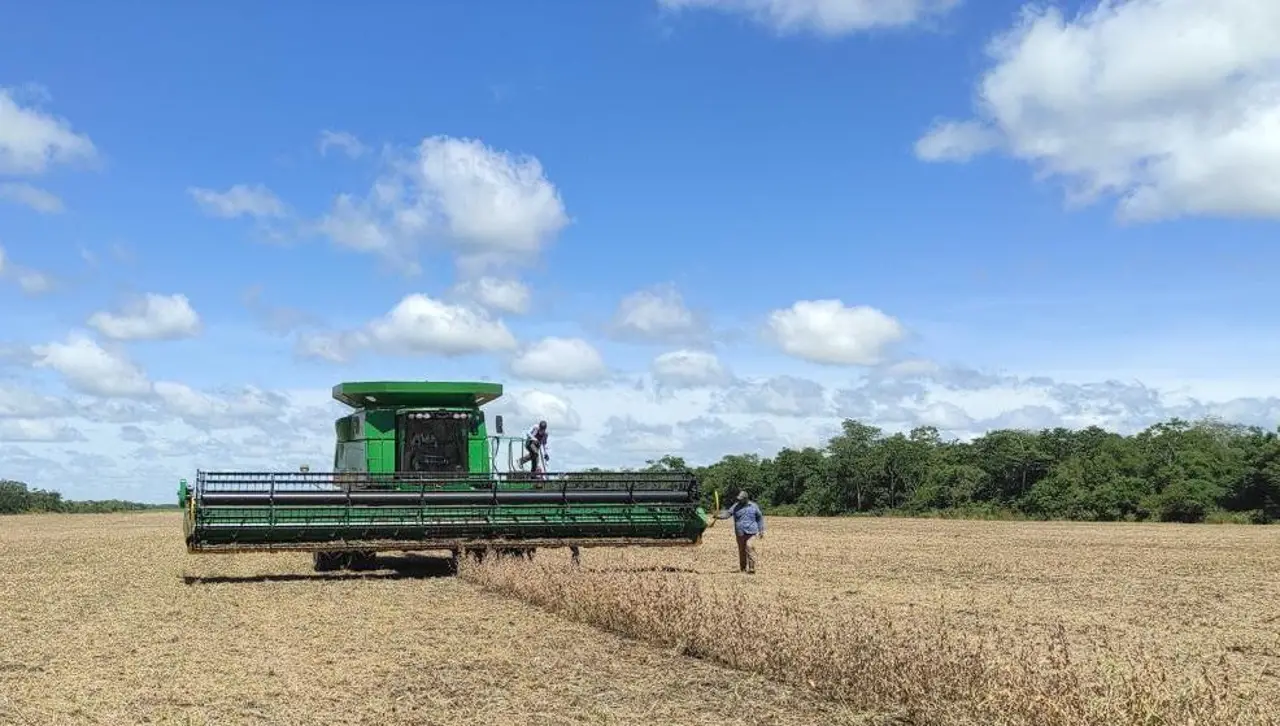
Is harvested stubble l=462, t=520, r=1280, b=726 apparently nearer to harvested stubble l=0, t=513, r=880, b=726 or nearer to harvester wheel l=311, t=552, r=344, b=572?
harvested stubble l=0, t=513, r=880, b=726

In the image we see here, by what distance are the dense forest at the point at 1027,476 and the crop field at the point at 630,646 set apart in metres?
35.7

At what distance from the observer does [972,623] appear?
13.0 m

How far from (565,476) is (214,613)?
6.22 m

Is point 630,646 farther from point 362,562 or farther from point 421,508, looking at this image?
point 362,562

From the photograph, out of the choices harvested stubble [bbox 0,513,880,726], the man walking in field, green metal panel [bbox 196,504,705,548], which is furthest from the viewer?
the man walking in field

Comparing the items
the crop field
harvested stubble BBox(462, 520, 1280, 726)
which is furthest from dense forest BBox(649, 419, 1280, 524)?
the crop field

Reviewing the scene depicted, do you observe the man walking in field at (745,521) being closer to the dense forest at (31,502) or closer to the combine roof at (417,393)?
the combine roof at (417,393)

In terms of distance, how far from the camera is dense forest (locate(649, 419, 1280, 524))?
54.8m

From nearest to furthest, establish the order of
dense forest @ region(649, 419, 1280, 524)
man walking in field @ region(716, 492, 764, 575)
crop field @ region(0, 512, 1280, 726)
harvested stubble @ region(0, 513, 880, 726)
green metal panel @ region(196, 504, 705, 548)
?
crop field @ region(0, 512, 1280, 726), harvested stubble @ region(0, 513, 880, 726), green metal panel @ region(196, 504, 705, 548), man walking in field @ region(716, 492, 764, 575), dense forest @ region(649, 419, 1280, 524)

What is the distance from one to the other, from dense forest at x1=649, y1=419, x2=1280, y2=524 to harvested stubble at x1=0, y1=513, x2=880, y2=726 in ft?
125

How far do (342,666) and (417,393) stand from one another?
10.5 meters

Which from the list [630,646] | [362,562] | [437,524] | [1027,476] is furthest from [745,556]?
[1027,476]

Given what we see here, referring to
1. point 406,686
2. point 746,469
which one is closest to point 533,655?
point 406,686

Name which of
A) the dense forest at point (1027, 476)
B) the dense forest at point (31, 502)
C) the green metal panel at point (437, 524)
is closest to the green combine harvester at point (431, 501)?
the green metal panel at point (437, 524)
